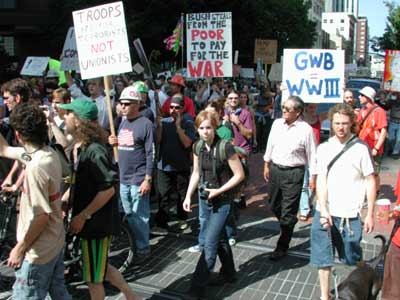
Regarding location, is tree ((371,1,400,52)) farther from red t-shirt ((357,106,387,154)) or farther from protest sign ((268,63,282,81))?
red t-shirt ((357,106,387,154))

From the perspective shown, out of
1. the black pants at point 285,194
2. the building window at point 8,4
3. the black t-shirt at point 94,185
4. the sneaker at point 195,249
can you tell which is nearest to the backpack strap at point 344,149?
the black pants at point 285,194

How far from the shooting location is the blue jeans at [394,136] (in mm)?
13352

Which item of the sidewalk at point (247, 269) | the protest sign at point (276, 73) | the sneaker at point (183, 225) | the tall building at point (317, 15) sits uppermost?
the tall building at point (317, 15)

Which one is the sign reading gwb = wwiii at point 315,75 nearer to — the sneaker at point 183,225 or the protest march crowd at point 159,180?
the protest march crowd at point 159,180

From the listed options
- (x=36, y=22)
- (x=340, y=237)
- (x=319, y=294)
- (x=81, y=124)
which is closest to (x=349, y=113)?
(x=340, y=237)

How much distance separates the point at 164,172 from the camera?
6656 millimetres

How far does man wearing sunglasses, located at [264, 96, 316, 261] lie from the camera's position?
556 centimetres

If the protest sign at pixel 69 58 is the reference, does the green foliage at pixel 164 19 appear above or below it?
above

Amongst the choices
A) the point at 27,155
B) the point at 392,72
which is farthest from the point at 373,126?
the point at 27,155

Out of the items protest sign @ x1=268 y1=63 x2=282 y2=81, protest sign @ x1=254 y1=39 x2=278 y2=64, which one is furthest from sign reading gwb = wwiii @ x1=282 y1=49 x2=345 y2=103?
protest sign @ x1=254 y1=39 x2=278 y2=64

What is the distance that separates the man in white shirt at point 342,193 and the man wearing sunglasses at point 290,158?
3.79 ft

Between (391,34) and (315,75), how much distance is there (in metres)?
29.3

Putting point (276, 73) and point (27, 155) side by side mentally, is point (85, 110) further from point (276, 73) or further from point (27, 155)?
point (276, 73)

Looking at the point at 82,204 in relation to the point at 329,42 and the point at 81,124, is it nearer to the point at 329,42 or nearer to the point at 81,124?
the point at 81,124
